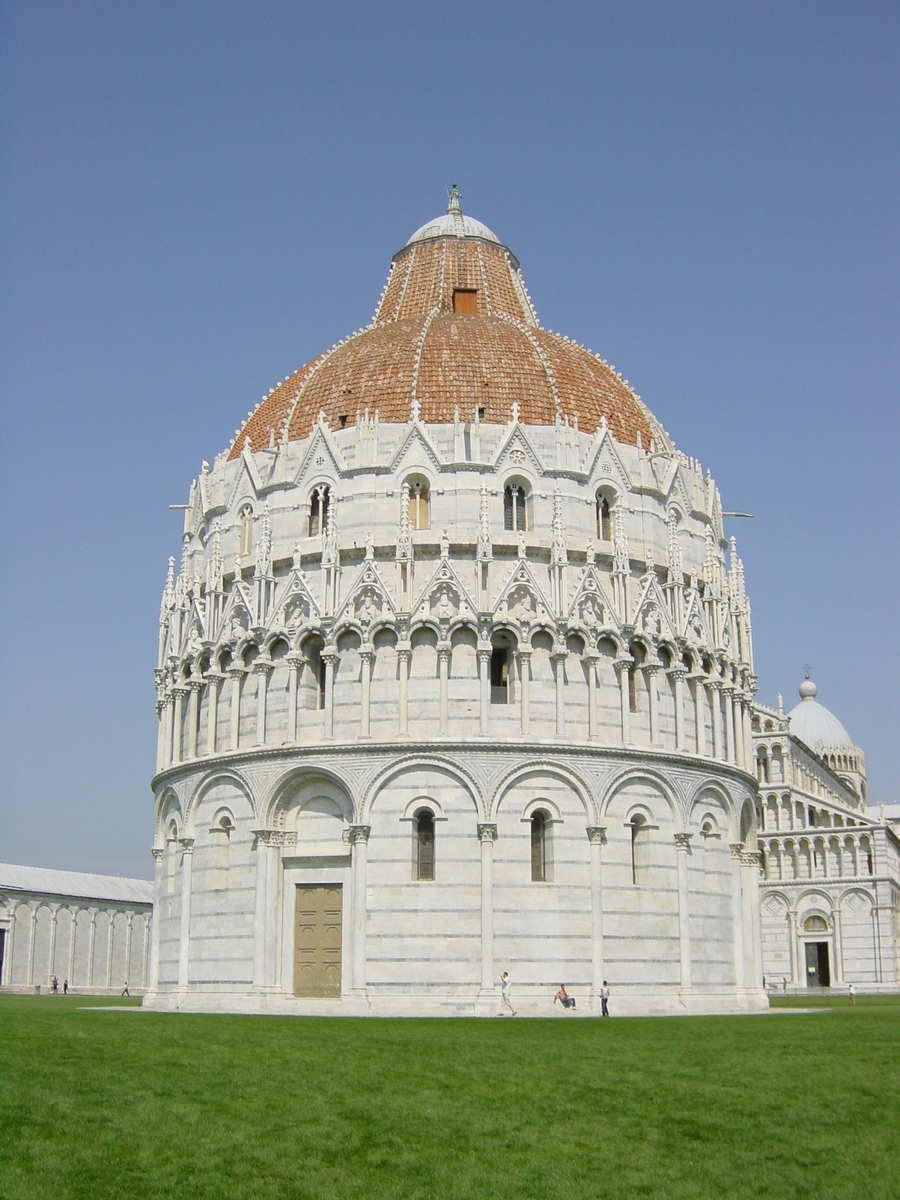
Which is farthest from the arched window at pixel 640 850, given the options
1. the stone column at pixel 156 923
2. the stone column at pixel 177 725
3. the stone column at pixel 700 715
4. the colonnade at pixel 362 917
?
the stone column at pixel 156 923

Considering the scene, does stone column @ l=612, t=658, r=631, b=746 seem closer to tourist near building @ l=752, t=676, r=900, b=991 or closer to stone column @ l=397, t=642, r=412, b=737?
stone column @ l=397, t=642, r=412, b=737

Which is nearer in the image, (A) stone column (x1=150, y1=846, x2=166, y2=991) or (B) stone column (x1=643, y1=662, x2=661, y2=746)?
(B) stone column (x1=643, y1=662, x2=661, y2=746)

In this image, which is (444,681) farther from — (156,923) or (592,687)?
(156,923)

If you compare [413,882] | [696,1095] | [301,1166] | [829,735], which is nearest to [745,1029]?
[696,1095]

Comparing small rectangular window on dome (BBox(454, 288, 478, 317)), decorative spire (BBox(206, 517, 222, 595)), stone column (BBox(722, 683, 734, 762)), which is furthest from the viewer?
small rectangular window on dome (BBox(454, 288, 478, 317))

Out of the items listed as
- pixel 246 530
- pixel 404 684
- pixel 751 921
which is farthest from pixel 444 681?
pixel 751 921

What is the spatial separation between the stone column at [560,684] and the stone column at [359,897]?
6859 millimetres

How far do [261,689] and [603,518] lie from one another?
528 inches

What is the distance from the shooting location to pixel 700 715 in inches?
1900

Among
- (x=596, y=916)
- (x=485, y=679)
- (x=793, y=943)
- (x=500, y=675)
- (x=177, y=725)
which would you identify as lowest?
(x=793, y=943)

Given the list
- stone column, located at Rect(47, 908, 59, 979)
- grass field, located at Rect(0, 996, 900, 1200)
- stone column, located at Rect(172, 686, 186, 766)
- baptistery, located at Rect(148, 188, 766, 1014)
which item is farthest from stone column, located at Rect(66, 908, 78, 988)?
grass field, located at Rect(0, 996, 900, 1200)

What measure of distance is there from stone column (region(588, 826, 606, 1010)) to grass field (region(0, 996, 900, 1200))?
42.0ft

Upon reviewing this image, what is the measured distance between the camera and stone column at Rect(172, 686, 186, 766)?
49.6 m

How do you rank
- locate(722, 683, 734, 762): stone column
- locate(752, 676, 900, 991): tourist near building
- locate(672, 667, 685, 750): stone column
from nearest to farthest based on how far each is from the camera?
1. locate(672, 667, 685, 750): stone column
2. locate(722, 683, 734, 762): stone column
3. locate(752, 676, 900, 991): tourist near building
